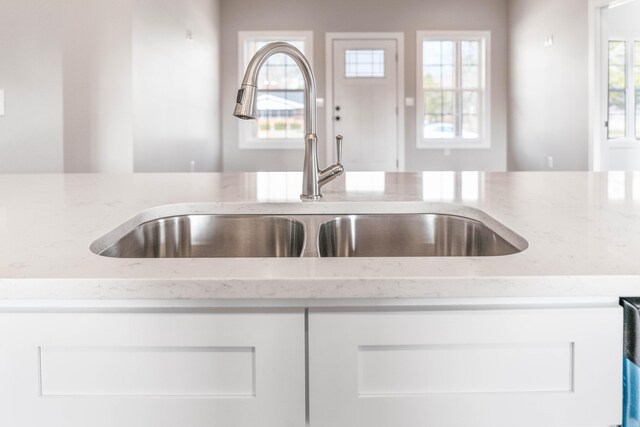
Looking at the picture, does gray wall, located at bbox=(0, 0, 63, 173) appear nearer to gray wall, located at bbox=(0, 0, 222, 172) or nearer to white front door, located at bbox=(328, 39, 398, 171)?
gray wall, located at bbox=(0, 0, 222, 172)

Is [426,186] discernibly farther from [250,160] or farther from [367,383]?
[250,160]

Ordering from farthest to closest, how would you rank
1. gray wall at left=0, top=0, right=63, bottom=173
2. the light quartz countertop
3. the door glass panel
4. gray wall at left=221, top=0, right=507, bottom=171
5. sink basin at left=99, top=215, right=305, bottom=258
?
gray wall at left=221, top=0, right=507, bottom=171 → the door glass panel → gray wall at left=0, top=0, right=63, bottom=173 → sink basin at left=99, top=215, right=305, bottom=258 → the light quartz countertop

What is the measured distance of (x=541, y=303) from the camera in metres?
0.63


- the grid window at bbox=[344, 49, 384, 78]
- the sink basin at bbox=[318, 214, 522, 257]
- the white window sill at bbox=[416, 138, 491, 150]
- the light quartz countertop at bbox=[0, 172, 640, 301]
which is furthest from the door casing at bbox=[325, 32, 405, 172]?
the sink basin at bbox=[318, 214, 522, 257]

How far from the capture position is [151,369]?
63cm

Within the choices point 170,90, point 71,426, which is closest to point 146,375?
point 71,426

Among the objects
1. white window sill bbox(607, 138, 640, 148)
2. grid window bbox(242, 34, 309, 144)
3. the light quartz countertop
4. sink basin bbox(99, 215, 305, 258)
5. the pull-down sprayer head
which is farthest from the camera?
grid window bbox(242, 34, 309, 144)

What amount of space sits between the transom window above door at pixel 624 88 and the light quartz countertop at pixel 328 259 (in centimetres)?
511

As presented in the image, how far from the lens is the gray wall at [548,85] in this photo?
5785mm

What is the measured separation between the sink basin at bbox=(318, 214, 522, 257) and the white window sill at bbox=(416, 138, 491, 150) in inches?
274

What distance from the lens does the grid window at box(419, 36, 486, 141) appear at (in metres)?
7.93

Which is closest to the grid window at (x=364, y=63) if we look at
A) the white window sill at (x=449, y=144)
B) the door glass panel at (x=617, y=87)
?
the white window sill at (x=449, y=144)

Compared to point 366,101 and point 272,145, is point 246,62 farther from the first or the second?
point 366,101

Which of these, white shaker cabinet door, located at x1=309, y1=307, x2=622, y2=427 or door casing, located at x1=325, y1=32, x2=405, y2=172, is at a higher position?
door casing, located at x1=325, y1=32, x2=405, y2=172
